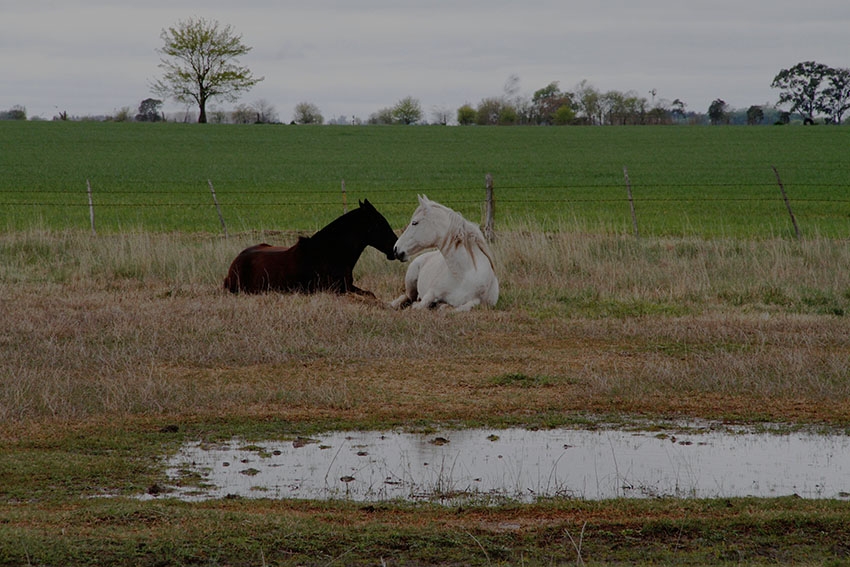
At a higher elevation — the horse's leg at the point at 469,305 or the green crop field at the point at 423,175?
the green crop field at the point at 423,175

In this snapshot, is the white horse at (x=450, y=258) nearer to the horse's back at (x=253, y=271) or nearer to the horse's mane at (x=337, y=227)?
the horse's mane at (x=337, y=227)

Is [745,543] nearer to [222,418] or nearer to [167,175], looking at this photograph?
[222,418]

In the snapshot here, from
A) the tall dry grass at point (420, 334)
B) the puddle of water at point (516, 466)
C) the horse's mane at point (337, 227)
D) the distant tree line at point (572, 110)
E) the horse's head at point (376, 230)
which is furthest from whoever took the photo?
the distant tree line at point (572, 110)

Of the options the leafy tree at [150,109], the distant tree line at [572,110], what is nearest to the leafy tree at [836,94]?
the distant tree line at [572,110]

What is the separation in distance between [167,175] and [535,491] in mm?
38442

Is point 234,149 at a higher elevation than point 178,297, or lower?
higher

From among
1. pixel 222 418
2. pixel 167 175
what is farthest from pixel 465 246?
pixel 167 175

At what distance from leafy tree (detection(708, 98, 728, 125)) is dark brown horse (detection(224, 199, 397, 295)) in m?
119

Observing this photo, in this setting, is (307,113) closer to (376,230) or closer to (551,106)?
(551,106)

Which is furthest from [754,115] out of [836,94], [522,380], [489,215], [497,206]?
[522,380]

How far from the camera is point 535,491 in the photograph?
553cm

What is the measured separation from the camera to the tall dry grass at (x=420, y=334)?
26.0ft

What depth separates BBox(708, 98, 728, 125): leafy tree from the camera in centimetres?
12475

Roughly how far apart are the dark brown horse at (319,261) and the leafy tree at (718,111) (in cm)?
11914
